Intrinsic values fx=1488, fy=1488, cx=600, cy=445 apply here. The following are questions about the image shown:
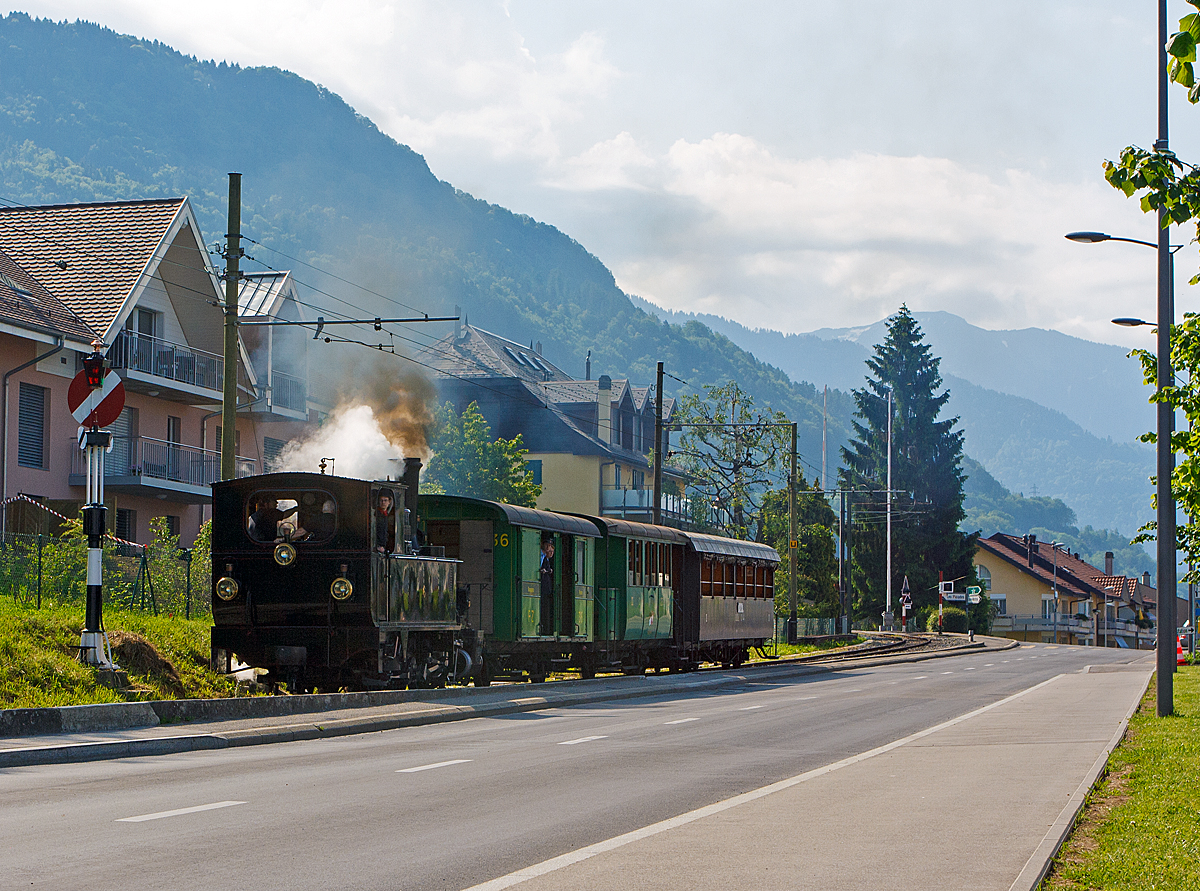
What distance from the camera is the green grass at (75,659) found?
16875 mm

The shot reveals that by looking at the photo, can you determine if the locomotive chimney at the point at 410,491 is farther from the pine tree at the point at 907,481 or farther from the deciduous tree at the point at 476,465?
the pine tree at the point at 907,481

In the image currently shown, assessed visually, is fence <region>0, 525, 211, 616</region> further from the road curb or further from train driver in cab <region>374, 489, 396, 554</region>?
the road curb

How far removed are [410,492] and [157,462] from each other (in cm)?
1911

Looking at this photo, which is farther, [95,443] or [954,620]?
[954,620]

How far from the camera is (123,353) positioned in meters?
37.2

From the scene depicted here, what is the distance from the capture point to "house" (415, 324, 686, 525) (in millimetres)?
74125

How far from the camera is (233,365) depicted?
23703mm

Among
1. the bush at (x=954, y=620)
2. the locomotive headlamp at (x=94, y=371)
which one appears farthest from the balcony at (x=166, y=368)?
the bush at (x=954, y=620)

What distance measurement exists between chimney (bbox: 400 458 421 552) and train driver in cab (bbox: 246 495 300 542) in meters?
1.80

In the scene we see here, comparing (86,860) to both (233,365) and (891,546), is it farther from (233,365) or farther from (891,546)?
(891,546)

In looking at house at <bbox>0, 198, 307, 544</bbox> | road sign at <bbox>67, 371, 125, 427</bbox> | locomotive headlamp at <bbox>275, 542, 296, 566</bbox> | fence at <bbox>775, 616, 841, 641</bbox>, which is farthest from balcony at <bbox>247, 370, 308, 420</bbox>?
road sign at <bbox>67, 371, 125, 427</bbox>

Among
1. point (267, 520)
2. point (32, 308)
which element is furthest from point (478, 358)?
point (267, 520)

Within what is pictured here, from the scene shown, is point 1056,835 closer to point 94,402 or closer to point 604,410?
point 94,402

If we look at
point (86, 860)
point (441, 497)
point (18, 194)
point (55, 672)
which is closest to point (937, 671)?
point (441, 497)
